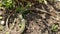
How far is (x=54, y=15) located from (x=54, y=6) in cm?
18

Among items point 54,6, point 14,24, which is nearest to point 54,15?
point 54,6

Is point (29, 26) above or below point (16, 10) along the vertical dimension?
below

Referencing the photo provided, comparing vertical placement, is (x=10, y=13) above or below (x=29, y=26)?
above

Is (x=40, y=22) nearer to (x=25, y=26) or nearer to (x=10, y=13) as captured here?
(x=25, y=26)

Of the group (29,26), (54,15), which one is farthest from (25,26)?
(54,15)

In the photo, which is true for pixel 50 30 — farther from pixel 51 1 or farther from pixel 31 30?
pixel 51 1

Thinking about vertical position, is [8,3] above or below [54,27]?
above

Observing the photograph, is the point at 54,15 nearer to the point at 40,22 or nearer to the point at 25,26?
the point at 40,22

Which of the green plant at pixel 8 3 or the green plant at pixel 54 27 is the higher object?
the green plant at pixel 8 3

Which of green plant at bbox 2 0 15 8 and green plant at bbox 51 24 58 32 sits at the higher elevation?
green plant at bbox 2 0 15 8

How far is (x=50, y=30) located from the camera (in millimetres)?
2748

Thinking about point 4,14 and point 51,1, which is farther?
point 51,1

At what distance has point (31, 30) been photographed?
9.00ft

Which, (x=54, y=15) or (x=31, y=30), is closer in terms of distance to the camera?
(x=31, y=30)
